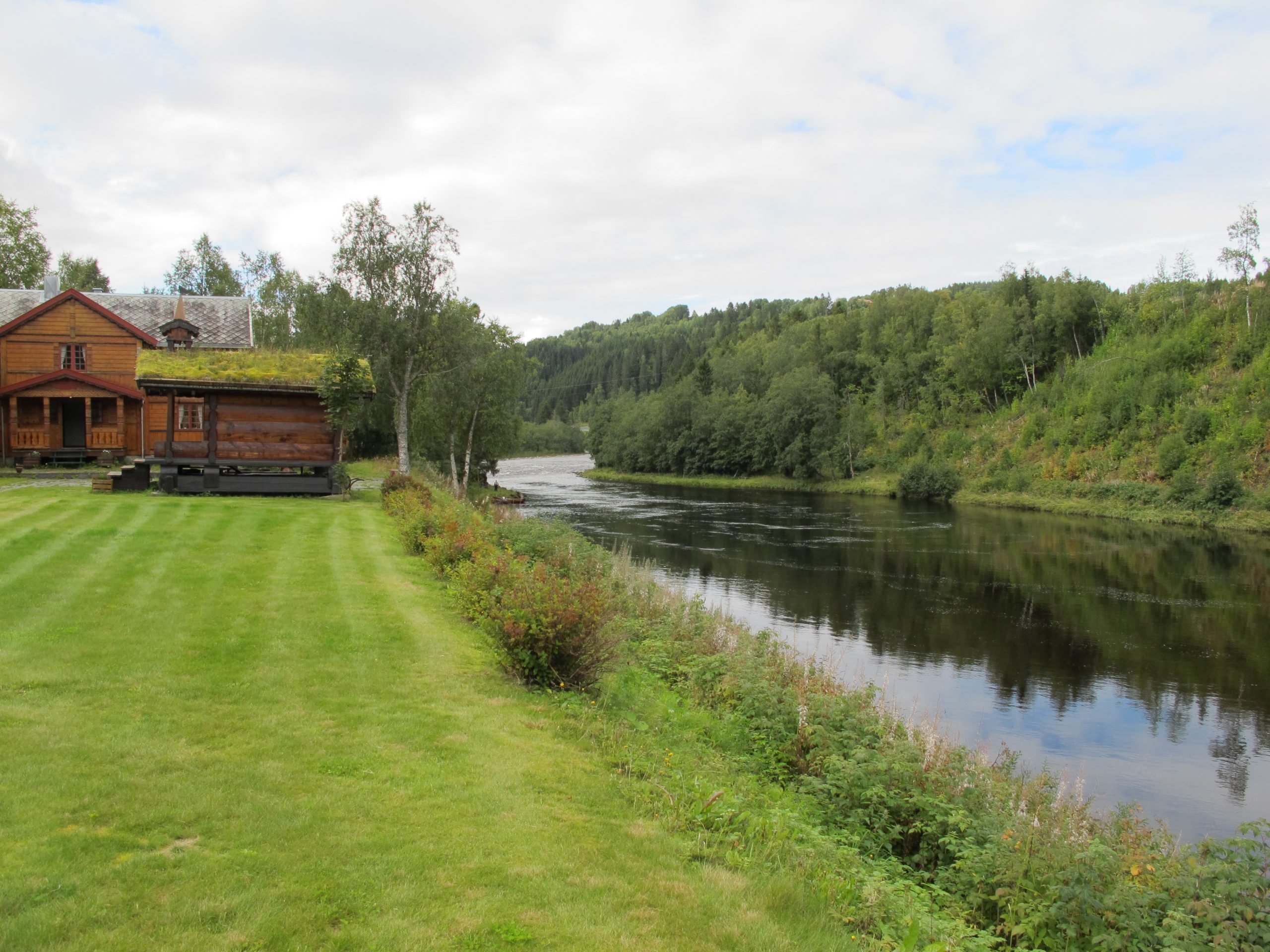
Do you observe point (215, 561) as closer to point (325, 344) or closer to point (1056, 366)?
point (325, 344)

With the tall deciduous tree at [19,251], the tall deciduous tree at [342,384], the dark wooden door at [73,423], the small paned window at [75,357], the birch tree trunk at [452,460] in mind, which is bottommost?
the birch tree trunk at [452,460]

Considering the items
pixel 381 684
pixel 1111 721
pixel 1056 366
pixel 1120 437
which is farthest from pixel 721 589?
pixel 1056 366

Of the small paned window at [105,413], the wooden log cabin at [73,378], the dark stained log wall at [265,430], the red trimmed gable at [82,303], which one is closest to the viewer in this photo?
the dark stained log wall at [265,430]

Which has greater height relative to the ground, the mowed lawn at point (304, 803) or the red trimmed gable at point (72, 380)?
the red trimmed gable at point (72, 380)

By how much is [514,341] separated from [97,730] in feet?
147

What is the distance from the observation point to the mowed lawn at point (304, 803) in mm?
4430

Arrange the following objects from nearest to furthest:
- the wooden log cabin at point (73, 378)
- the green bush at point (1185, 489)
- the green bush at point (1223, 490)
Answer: the wooden log cabin at point (73, 378) → the green bush at point (1223, 490) → the green bush at point (1185, 489)

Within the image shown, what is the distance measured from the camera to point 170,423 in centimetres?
2331

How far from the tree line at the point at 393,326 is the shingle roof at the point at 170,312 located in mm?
2726

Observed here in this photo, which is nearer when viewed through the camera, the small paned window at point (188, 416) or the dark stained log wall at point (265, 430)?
the dark stained log wall at point (265, 430)

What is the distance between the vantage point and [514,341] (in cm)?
5012

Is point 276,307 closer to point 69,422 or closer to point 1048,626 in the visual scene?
point 69,422

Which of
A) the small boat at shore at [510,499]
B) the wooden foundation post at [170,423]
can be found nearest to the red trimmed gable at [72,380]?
the wooden foundation post at [170,423]

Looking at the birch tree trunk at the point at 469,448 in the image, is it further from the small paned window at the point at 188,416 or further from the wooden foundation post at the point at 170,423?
the wooden foundation post at the point at 170,423
